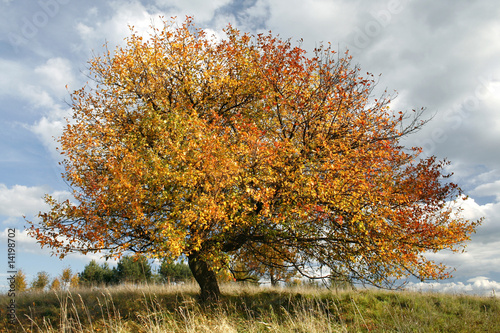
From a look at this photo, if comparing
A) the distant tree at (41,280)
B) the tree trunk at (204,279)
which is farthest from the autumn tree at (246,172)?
the distant tree at (41,280)

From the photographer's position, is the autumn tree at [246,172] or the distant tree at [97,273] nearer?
the autumn tree at [246,172]

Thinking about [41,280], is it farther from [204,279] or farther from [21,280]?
[204,279]

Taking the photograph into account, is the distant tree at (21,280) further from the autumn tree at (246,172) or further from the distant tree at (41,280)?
the autumn tree at (246,172)

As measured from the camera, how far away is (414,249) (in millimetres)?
11914

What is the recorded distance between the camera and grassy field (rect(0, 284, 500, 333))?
36.3 ft

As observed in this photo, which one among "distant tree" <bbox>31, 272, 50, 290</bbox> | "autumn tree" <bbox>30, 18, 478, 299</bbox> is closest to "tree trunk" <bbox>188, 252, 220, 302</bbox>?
"autumn tree" <bbox>30, 18, 478, 299</bbox>

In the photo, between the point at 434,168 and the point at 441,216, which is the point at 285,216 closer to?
the point at 441,216

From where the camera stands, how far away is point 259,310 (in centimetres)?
1362

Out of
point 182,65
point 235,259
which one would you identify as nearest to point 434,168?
point 235,259

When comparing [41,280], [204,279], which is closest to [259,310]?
[204,279]

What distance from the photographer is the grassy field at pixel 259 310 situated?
11.1 metres

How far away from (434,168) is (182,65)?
12.1 m

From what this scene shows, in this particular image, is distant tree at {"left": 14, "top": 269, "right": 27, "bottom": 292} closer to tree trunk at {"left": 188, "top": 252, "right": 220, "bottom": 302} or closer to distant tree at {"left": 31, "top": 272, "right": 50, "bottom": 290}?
distant tree at {"left": 31, "top": 272, "right": 50, "bottom": 290}

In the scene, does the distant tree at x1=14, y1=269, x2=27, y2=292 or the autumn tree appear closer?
the autumn tree
